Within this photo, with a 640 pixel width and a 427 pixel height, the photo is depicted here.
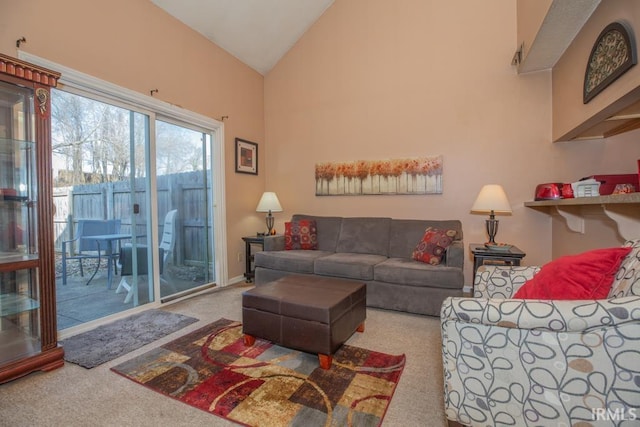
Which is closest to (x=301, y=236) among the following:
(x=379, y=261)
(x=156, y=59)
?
(x=379, y=261)

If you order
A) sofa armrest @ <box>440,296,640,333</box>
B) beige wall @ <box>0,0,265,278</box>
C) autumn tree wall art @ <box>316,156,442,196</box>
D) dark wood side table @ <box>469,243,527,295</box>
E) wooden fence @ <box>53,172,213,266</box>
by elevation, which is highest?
beige wall @ <box>0,0,265,278</box>

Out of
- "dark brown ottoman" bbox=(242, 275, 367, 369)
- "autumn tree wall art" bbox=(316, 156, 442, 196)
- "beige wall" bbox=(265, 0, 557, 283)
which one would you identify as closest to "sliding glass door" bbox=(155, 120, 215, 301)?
"beige wall" bbox=(265, 0, 557, 283)

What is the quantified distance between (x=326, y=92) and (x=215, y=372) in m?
3.63

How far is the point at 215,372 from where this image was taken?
6.14ft

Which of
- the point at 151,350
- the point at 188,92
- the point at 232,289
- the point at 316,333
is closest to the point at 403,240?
the point at 316,333

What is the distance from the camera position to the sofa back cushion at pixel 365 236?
Result: 3.58 metres

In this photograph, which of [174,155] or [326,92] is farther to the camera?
[326,92]

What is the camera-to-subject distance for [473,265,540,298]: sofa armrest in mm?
1700

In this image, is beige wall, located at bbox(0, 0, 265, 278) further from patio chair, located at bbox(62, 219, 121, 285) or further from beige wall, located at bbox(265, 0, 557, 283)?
patio chair, located at bbox(62, 219, 121, 285)

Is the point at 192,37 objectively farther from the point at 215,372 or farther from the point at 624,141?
the point at 624,141

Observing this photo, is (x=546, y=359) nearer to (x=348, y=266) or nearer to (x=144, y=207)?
(x=348, y=266)

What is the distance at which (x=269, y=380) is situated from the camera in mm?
1783

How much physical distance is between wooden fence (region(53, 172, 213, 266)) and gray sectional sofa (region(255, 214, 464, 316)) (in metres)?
0.84

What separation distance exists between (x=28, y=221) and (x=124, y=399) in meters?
1.30
